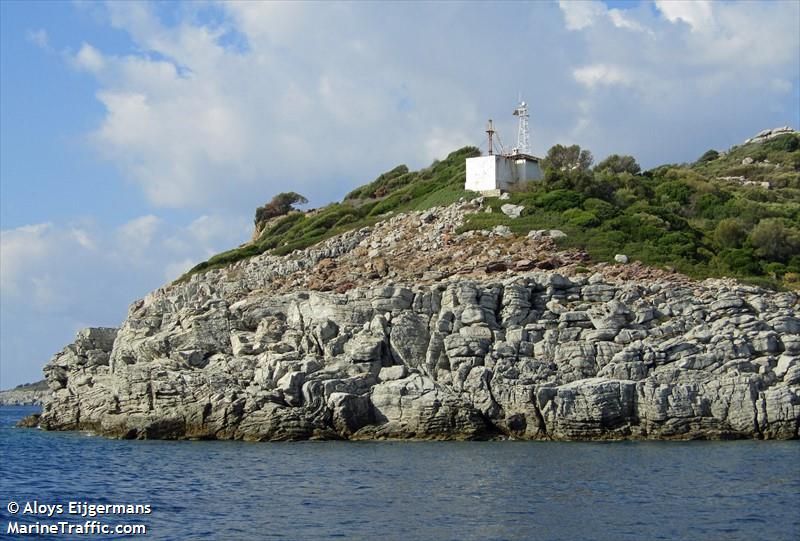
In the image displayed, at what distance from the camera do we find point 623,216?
53625 millimetres

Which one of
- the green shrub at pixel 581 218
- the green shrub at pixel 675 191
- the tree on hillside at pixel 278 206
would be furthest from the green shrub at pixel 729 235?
the tree on hillside at pixel 278 206

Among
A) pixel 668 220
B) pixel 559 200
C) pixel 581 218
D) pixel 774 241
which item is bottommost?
pixel 774 241

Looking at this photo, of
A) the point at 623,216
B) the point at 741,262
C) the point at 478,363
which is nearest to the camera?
the point at 478,363

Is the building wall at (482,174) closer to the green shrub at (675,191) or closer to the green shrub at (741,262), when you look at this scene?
the green shrub at (675,191)

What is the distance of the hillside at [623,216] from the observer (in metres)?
49.1

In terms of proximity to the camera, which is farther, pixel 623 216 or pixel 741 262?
pixel 623 216

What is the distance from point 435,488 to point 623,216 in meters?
30.2

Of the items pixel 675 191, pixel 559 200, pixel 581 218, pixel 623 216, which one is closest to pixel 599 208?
pixel 623 216

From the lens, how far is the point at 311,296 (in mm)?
43312

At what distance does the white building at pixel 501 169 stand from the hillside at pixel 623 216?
4.01ft

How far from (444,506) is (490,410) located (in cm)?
1358

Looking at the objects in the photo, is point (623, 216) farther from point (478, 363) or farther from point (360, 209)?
point (360, 209)

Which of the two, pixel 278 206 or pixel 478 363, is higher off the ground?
pixel 278 206

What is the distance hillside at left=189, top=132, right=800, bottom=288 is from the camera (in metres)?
49.1
